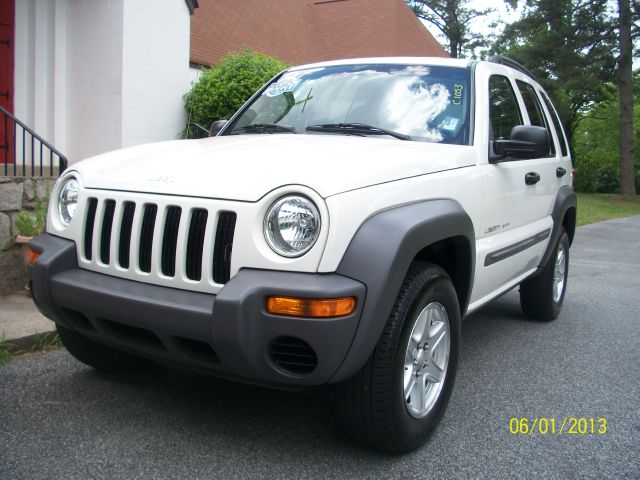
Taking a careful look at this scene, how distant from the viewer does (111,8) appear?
895cm

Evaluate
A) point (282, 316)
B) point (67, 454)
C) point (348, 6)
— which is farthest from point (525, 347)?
point (348, 6)

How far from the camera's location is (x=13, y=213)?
5.62 m

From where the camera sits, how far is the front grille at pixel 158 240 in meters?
2.51

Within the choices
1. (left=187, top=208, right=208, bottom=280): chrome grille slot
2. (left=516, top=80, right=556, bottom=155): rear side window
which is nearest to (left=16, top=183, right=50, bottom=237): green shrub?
(left=187, top=208, right=208, bottom=280): chrome grille slot

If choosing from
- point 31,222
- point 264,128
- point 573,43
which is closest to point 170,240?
point 264,128

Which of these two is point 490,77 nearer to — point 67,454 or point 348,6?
point 67,454

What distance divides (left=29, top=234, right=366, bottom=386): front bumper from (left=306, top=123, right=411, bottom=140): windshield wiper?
1.39 metres

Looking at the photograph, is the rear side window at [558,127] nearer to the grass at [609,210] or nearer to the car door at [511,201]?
the car door at [511,201]

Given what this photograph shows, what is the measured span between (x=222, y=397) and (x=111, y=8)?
7.24 m

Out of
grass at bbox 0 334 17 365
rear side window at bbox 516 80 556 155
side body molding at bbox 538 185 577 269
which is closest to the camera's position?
grass at bbox 0 334 17 365

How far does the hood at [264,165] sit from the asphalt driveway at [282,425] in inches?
38.1

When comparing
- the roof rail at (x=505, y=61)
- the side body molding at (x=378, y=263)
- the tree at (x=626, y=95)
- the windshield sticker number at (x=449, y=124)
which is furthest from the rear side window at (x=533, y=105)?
the tree at (x=626, y=95)

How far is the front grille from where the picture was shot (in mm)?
2512

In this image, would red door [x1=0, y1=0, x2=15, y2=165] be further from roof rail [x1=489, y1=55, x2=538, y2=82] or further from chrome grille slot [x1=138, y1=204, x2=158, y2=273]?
chrome grille slot [x1=138, y1=204, x2=158, y2=273]
